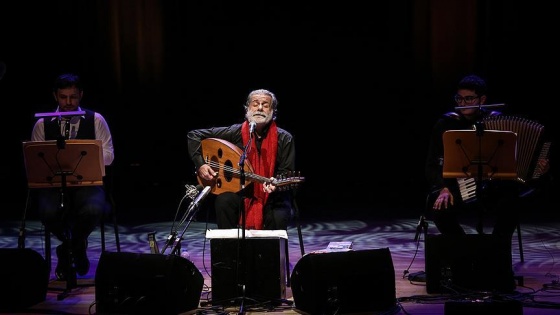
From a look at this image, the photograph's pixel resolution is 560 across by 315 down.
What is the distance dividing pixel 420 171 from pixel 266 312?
17.7 feet

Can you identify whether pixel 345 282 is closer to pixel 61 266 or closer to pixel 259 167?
pixel 259 167

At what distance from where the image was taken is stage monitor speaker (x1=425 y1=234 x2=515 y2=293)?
5.08m

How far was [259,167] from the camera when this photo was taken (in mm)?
5875

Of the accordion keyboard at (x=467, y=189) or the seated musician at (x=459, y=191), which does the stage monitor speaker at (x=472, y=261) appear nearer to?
the seated musician at (x=459, y=191)

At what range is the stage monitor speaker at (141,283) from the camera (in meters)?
4.62

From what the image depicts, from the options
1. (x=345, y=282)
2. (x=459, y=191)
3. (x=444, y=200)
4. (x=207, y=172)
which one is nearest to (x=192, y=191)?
(x=207, y=172)

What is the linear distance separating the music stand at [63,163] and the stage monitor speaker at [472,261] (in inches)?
87.2

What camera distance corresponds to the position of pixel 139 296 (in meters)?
4.66

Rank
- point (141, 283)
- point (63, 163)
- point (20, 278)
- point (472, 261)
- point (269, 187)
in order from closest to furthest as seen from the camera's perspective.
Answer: point (141, 283), point (20, 278), point (472, 261), point (63, 163), point (269, 187)

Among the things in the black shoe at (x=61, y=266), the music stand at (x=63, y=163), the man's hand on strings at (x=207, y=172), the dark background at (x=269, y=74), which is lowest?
Answer: the black shoe at (x=61, y=266)

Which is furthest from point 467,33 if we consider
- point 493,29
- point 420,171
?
point 420,171

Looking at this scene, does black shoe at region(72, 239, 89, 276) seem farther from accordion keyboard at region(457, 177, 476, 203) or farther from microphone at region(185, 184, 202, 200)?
accordion keyboard at region(457, 177, 476, 203)

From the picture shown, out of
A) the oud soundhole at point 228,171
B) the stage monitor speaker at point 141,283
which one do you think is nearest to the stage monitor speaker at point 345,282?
the stage monitor speaker at point 141,283

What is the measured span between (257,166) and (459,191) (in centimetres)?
146
